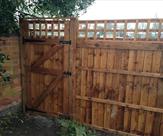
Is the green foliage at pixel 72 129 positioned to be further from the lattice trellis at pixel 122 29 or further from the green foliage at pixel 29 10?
the green foliage at pixel 29 10

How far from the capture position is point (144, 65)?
10.7ft

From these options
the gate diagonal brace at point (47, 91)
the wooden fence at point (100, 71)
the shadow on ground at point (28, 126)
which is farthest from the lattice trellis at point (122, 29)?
the shadow on ground at point (28, 126)

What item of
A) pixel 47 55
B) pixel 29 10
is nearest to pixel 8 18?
pixel 29 10

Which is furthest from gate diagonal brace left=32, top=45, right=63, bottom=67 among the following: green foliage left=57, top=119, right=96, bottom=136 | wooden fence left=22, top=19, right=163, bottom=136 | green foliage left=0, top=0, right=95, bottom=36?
green foliage left=57, top=119, right=96, bottom=136

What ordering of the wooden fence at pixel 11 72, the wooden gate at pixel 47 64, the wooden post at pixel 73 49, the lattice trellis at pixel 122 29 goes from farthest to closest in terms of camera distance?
the wooden fence at pixel 11 72 → the wooden gate at pixel 47 64 → the wooden post at pixel 73 49 → the lattice trellis at pixel 122 29

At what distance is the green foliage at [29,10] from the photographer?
348 centimetres

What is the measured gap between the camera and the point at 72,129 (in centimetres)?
368

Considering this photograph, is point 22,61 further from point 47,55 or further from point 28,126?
point 28,126

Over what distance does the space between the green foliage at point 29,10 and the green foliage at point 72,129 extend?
84.0 inches

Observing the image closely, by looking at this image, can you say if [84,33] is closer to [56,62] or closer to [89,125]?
[56,62]

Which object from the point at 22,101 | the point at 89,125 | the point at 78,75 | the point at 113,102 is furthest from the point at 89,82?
the point at 22,101

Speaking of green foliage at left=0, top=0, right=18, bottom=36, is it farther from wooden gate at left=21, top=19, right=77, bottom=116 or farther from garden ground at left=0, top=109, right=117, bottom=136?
garden ground at left=0, top=109, right=117, bottom=136

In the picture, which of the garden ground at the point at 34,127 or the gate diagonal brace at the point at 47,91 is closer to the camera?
the garden ground at the point at 34,127

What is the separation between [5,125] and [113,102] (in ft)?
7.11
